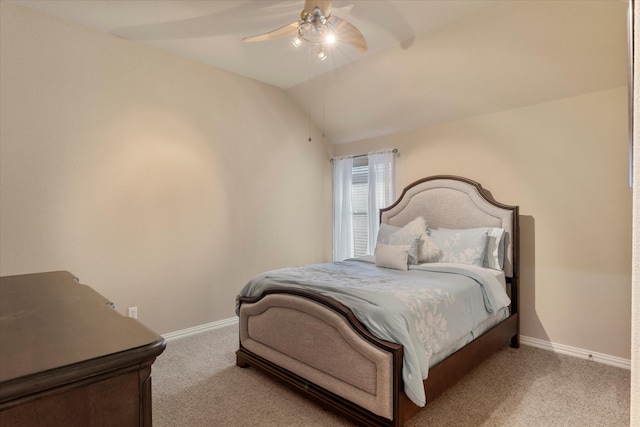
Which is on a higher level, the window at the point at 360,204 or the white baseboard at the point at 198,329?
the window at the point at 360,204

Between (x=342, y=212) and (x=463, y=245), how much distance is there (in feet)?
6.30

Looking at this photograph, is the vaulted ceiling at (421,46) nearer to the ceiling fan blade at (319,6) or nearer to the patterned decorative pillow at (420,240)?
the ceiling fan blade at (319,6)

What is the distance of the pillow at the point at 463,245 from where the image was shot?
121 inches

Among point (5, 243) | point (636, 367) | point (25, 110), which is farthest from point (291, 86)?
point (636, 367)

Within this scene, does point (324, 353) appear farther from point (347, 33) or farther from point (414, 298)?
point (347, 33)

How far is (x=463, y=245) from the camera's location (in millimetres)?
3162

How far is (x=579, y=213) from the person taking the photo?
9.64ft

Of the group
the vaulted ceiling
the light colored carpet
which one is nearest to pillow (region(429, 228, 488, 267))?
the light colored carpet

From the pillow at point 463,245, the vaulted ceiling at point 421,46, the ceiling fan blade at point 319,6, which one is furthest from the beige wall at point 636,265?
the pillow at point 463,245

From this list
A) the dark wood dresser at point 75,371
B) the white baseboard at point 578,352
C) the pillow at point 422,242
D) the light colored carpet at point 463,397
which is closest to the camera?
the dark wood dresser at point 75,371

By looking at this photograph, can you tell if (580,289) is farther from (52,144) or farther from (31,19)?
(31,19)

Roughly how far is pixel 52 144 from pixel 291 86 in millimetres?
2556

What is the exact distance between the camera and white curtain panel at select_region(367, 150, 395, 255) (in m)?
4.24

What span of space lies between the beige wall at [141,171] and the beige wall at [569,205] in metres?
2.49
